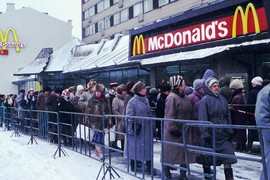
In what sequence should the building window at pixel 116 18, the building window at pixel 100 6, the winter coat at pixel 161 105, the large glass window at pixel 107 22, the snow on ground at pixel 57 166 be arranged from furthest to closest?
the building window at pixel 100 6
the large glass window at pixel 107 22
the building window at pixel 116 18
the winter coat at pixel 161 105
the snow on ground at pixel 57 166

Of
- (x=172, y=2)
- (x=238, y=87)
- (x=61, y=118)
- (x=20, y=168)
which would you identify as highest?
(x=172, y=2)

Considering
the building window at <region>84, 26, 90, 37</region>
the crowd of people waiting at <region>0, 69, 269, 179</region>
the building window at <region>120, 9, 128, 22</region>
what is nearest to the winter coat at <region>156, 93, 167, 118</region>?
the crowd of people waiting at <region>0, 69, 269, 179</region>

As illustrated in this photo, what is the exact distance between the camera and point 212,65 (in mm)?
11852

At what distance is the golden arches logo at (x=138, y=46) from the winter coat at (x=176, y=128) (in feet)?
28.4

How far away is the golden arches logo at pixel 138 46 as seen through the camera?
568 inches

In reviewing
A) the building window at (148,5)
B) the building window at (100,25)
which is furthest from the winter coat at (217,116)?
the building window at (100,25)

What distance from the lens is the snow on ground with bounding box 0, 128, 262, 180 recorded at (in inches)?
260

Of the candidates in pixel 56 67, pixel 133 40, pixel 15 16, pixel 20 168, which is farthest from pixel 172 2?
pixel 20 168

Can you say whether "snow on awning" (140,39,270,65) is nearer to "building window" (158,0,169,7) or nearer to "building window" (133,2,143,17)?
"building window" (158,0,169,7)

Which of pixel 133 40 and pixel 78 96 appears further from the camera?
pixel 133 40

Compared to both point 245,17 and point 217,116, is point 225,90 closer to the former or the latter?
point 245,17

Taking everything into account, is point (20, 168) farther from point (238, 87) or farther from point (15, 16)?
point (15, 16)

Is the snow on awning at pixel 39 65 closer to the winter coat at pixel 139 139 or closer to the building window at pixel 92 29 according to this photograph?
the winter coat at pixel 139 139

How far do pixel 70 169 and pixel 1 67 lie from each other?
37.8 m
